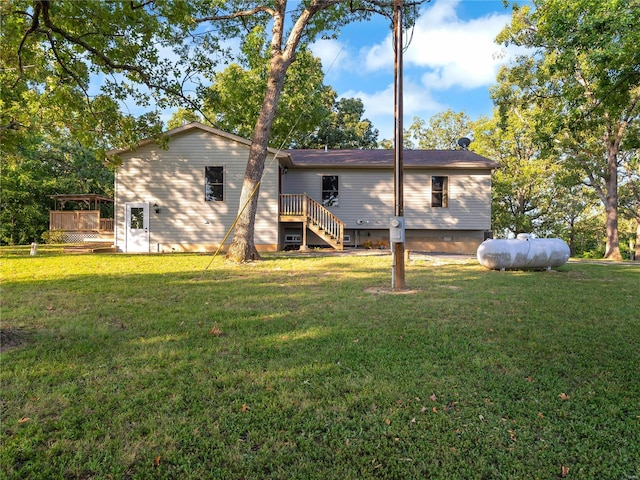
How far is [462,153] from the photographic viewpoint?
59.5ft

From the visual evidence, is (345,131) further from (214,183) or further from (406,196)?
(214,183)

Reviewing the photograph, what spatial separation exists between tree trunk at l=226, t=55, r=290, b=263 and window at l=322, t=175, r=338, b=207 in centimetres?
601

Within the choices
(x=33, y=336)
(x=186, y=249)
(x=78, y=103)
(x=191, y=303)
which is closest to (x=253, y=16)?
(x=78, y=103)

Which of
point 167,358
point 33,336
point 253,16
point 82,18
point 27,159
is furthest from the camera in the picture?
point 27,159

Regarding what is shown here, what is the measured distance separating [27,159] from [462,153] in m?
25.3

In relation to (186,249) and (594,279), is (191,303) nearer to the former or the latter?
(594,279)

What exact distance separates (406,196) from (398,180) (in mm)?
10366

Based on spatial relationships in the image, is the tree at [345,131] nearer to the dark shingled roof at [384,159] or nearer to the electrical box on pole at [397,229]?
the dark shingled roof at [384,159]

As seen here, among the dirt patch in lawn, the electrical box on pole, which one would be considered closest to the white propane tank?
the electrical box on pole

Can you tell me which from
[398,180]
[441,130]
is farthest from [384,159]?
[441,130]

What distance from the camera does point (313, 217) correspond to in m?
15.0

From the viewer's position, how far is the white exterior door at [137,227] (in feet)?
49.1

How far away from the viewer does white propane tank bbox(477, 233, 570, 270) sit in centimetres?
954

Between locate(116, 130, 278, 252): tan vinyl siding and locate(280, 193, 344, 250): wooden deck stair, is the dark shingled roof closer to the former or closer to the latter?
locate(280, 193, 344, 250): wooden deck stair
